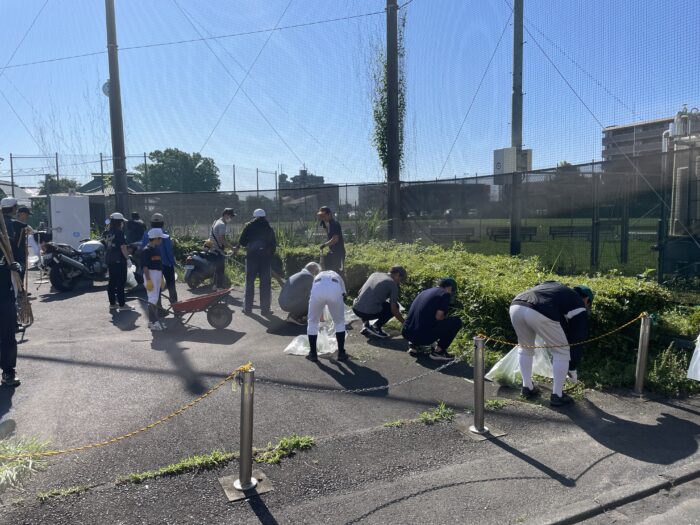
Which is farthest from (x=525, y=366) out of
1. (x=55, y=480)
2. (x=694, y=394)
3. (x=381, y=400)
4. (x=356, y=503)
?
(x=55, y=480)

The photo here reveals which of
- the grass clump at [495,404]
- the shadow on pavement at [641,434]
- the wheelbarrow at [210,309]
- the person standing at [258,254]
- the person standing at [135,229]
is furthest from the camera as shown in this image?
the person standing at [135,229]

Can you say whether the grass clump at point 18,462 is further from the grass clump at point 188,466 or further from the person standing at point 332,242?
the person standing at point 332,242

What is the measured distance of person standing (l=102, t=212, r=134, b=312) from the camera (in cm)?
1033

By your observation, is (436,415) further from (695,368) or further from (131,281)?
(131,281)

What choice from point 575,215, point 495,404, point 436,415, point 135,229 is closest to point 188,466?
point 436,415

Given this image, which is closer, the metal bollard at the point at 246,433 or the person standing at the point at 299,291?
the metal bollard at the point at 246,433

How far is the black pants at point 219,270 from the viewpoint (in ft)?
41.2

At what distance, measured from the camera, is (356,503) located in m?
3.88

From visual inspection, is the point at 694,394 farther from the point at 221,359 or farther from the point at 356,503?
the point at 221,359

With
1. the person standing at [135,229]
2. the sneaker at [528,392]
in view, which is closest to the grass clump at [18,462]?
the sneaker at [528,392]

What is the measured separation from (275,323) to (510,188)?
5.79 m

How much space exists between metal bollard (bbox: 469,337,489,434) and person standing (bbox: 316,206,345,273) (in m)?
5.87

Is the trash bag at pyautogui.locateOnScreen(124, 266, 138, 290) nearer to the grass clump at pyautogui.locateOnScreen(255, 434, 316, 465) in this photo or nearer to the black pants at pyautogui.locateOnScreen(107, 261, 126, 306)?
the black pants at pyautogui.locateOnScreen(107, 261, 126, 306)

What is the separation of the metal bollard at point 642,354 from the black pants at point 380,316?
3.49 m
